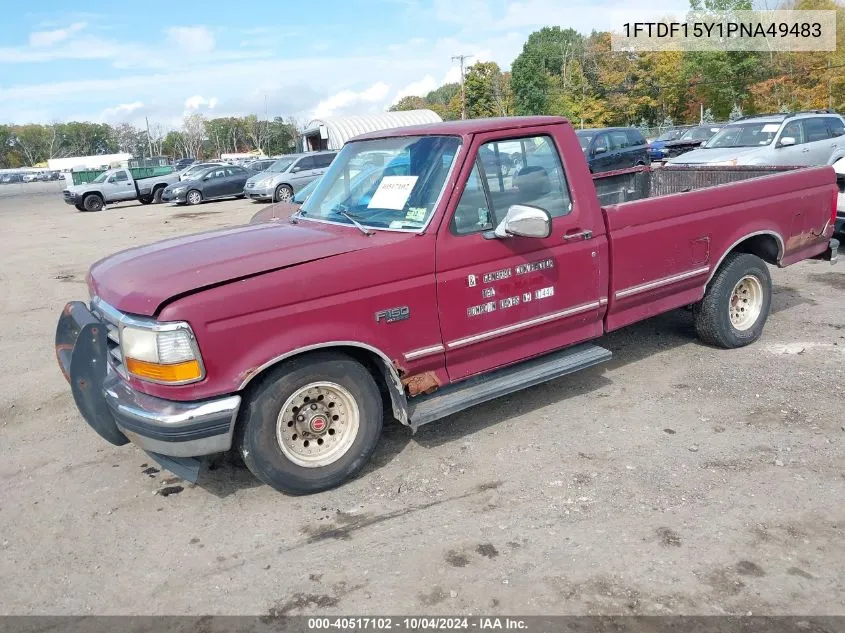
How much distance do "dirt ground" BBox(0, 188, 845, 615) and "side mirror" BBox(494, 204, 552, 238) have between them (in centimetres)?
138

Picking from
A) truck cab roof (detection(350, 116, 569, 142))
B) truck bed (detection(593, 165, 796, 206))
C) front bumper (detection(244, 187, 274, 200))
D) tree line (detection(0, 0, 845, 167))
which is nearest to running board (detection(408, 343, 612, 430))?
truck cab roof (detection(350, 116, 569, 142))

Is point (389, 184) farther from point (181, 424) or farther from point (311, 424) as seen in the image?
point (181, 424)

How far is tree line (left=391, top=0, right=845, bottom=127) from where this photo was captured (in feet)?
127

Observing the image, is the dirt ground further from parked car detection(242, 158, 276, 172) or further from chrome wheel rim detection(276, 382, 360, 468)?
parked car detection(242, 158, 276, 172)

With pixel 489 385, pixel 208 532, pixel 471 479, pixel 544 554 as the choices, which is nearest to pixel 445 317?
pixel 489 385

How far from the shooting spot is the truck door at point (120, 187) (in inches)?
1104

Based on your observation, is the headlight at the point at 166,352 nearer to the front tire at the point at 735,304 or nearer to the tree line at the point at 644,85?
the front tire at the point at 735,304

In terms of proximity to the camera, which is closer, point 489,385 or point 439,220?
point 439,220

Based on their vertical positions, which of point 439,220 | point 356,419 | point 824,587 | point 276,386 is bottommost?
point 824,587

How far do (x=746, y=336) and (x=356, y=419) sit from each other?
3.76 meters

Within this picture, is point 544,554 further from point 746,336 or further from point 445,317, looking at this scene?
point 746,336

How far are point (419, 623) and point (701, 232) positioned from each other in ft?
12.4

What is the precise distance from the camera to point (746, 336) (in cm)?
589

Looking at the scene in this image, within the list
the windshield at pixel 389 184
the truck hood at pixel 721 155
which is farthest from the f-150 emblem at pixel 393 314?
the truck hood at pixel 721 155
